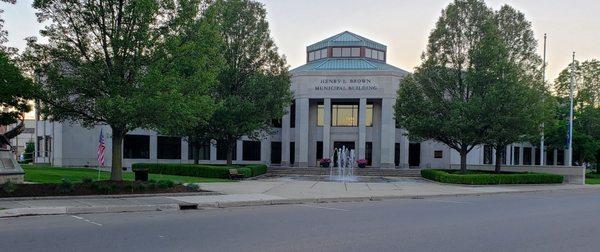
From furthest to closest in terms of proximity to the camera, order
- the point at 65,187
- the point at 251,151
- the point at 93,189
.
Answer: the point at 251,151 < the point at 93,189 < the point at 65,187

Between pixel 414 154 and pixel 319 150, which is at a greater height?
pixel 319 150

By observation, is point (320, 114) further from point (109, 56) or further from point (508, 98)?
point (109, 56)

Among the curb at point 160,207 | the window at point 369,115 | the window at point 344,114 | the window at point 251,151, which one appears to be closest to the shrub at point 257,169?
the curb at point 160,207

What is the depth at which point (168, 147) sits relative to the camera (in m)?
45.8

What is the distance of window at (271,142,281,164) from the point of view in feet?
162

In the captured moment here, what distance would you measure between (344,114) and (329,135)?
10.3 ft

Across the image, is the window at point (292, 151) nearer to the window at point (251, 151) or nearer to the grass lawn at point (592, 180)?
the window at point (251, 151)

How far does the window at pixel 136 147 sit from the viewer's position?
4381cm

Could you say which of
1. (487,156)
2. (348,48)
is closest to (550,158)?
(487,156)

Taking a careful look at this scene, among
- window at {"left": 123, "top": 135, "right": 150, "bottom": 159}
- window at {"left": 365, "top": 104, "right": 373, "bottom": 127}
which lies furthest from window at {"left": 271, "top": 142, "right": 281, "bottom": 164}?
window at {"left": 123, "top": 135, "right": 150, "bottom": 159}

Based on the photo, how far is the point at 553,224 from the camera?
40.3ft

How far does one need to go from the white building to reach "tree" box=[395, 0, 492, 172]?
31.0ft

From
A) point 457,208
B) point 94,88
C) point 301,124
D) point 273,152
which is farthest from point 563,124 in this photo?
point 94,88

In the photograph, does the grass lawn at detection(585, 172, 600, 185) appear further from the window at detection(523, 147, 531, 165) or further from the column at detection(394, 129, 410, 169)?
the window at detection(523, 147, 531, 165)
